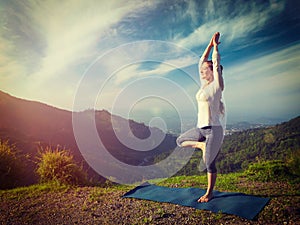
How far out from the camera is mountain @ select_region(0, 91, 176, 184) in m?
7.58

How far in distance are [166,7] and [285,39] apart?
358cm

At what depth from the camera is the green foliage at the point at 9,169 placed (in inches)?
217

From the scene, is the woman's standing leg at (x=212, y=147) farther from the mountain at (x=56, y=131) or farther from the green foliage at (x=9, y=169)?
the green foliage at (x=9, y=169)

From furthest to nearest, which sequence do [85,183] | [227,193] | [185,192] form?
[85,183] < [185,192] < [227,193]

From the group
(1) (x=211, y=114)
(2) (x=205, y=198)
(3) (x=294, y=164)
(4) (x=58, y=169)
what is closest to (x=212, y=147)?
(1) (x=211, y=114)

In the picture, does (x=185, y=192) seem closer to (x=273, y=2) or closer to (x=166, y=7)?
(x=166, y=7)

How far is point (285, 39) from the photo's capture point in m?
7.28

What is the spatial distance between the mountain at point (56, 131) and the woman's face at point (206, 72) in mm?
3021

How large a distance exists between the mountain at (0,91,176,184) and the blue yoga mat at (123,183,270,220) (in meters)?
2.29

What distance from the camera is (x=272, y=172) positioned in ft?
16.5

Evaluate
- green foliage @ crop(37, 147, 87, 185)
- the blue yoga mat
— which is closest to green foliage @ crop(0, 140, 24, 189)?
green foliage @ crop(37, 147, 87, 185)

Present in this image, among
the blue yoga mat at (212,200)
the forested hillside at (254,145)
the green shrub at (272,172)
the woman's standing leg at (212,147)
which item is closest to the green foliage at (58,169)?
the blue yoga mat at (212,200)

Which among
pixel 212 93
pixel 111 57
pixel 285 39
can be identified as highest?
pixel 285 39

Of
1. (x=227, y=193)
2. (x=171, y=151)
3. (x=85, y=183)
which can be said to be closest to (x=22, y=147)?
(x=85, y=183)
